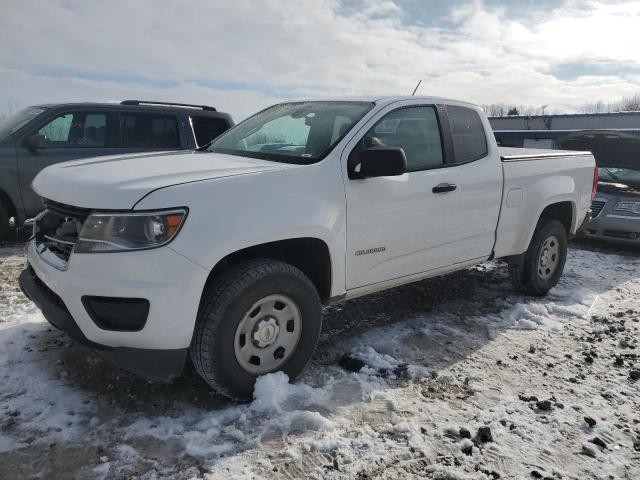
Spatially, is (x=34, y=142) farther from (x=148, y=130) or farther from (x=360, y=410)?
(x=360, y=410)

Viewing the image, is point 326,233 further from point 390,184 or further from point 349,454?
point 349,454

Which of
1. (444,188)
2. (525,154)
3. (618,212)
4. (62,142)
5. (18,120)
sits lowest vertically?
(618,212)

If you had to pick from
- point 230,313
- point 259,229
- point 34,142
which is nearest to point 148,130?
point 34,142

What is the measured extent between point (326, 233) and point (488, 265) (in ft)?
13.3

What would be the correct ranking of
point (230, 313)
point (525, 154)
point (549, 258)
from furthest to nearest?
point (549, 258)
point (525, 154)
point (230, 313)

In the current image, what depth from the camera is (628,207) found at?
777cm

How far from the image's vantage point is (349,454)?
266 centimetres

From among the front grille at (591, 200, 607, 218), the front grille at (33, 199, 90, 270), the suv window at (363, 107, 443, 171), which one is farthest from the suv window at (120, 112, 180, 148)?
the front grille at (591, 200, 607, 218)

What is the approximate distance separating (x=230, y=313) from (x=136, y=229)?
662 millimetres

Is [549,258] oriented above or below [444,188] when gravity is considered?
below

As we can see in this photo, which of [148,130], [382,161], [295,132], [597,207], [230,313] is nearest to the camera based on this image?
[230,313]

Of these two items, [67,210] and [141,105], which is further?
[141,105]

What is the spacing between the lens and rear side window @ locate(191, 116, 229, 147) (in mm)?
7664

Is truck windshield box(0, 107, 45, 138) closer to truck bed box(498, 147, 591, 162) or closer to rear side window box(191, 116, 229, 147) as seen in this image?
rear side window box(191, 116, 229, 147)
